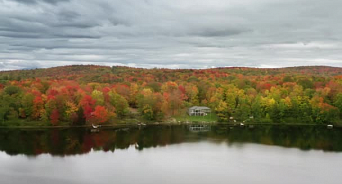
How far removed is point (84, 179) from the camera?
24547mm

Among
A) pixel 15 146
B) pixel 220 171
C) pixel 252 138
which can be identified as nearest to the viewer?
pixel 220 171

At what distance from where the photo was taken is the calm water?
25188mm

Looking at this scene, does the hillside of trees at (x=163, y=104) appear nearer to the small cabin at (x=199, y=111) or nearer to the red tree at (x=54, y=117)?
the red tree at (x=54, y=117)

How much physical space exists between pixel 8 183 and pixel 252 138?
29221mm

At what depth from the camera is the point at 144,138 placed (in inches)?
1582

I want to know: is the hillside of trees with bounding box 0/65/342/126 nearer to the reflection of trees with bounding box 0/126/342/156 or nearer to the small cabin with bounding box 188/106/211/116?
the small cabin with bounding box 188/106/211/116

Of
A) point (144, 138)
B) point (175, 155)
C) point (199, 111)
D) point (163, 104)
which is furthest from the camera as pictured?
point (199, 111)

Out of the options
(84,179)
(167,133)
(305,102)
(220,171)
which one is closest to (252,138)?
(167,133)

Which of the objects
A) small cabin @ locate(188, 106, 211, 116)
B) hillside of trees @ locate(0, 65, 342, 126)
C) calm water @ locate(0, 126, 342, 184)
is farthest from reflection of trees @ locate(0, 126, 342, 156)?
small cabin @ locate(188, 106, 211, 116)

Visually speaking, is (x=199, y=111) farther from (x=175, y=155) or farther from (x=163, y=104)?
(x=175, y=155)

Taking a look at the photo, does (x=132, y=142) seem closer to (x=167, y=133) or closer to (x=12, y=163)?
(x=167, y=133)

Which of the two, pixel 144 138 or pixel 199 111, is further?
pixel 199 111

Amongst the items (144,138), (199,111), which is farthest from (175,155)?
(199,111)

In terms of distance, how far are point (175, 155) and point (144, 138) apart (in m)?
9.44
